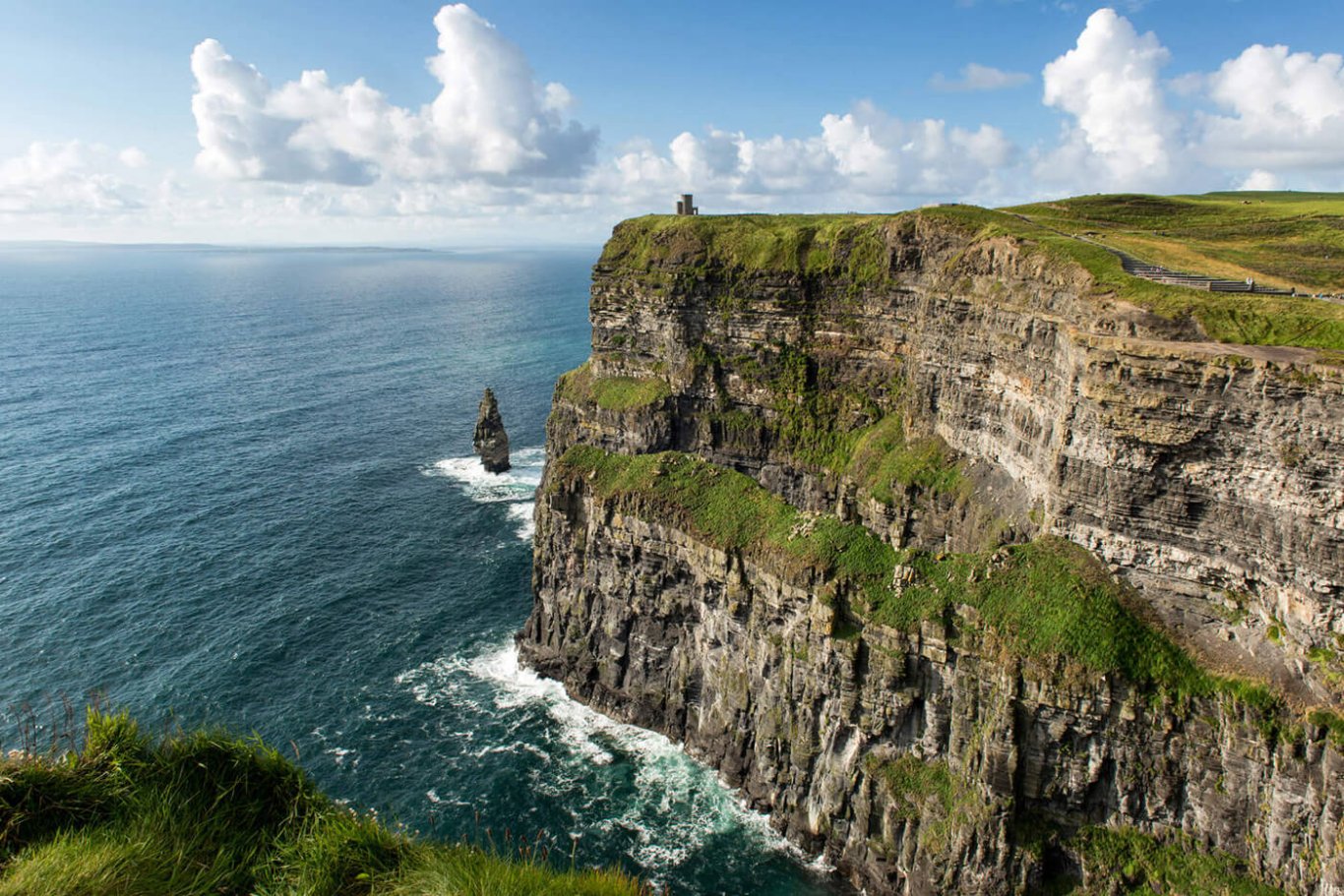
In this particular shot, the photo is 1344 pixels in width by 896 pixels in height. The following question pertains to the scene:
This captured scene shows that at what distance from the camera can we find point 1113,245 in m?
54.4

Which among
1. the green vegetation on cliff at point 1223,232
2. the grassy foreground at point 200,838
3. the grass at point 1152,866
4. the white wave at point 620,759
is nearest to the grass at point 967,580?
the grass at point 1152,866

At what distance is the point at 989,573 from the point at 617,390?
4280 centimetres

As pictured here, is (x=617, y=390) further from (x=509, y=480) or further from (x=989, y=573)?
(x=989, y=573)

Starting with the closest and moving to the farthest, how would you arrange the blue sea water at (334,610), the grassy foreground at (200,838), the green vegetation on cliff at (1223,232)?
the grassy foreground at (200,838)
the green vegetation on cliff at (1223,232)
the blue sea water at (334,610)

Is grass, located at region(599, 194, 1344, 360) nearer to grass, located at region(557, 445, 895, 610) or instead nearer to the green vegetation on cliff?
the green vegetation on cliff

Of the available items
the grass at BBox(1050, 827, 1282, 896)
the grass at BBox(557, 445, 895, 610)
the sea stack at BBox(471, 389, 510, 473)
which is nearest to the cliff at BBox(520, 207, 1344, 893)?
the grass at BBox(1050, 827, 1282, 896)

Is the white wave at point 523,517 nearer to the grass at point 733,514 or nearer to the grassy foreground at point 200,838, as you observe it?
the grass at point 733,514

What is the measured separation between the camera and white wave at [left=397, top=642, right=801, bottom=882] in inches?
1847

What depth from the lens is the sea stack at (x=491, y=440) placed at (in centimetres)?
10202

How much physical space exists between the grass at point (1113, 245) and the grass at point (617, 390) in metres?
10.6

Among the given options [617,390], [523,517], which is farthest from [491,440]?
[617,390]

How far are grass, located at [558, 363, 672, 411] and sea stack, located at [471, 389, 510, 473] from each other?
24.6m

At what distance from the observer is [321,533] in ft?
267

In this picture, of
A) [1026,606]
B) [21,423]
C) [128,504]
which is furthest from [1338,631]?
[21,423]
